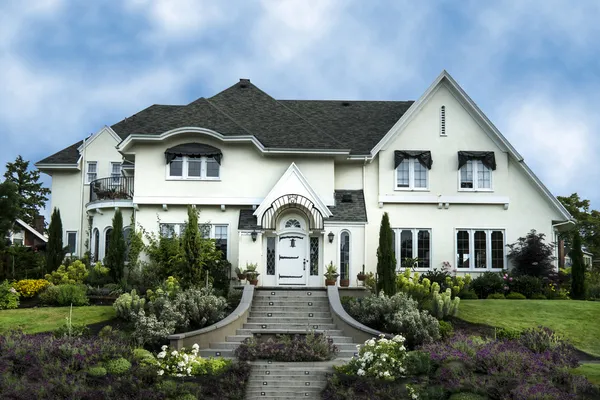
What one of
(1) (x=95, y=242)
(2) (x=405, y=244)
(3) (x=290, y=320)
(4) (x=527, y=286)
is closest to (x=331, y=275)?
(3) (x=290, y=320)

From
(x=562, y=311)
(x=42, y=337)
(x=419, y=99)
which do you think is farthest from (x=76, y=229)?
(x=562, y=311)

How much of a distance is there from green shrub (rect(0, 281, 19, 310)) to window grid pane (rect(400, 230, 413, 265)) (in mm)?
15638

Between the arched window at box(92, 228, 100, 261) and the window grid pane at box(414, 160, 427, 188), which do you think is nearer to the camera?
the window grid pane at box(414, 160, 427, 188)

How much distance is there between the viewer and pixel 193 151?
28.1 metres

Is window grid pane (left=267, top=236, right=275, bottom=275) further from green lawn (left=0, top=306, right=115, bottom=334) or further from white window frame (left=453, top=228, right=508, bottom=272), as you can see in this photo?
white window frame (left=453, top=228, right=508, bottom=272)

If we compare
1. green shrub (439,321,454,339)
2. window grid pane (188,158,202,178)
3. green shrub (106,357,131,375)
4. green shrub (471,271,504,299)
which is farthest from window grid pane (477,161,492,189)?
green shrub (106,357,131,375)

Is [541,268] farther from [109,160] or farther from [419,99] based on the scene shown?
[109,160]

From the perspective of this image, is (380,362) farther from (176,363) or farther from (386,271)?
(386,271)

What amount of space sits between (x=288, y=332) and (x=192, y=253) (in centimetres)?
511

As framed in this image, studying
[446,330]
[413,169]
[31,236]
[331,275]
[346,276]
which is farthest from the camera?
[31,236]

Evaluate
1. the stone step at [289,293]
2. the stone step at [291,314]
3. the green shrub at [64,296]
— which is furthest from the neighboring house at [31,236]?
the stone step at [291,314]

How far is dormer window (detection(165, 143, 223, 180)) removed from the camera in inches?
1105

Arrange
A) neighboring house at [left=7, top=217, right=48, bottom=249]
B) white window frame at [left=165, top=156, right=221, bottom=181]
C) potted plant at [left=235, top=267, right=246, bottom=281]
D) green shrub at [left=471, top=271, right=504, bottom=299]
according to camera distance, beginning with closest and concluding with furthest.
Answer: potted plant at [left=235, top=267, right=246, bottom=281], green shrub at [left=471, top=271, right=504, bottom=299], white window frame at [left=165, top=156, right=221, bottom=181], neighboring house at [left=7, top=217, right=48, bottom=249]

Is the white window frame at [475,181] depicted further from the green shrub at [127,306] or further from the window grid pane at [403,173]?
the green shrub at [127,306]
